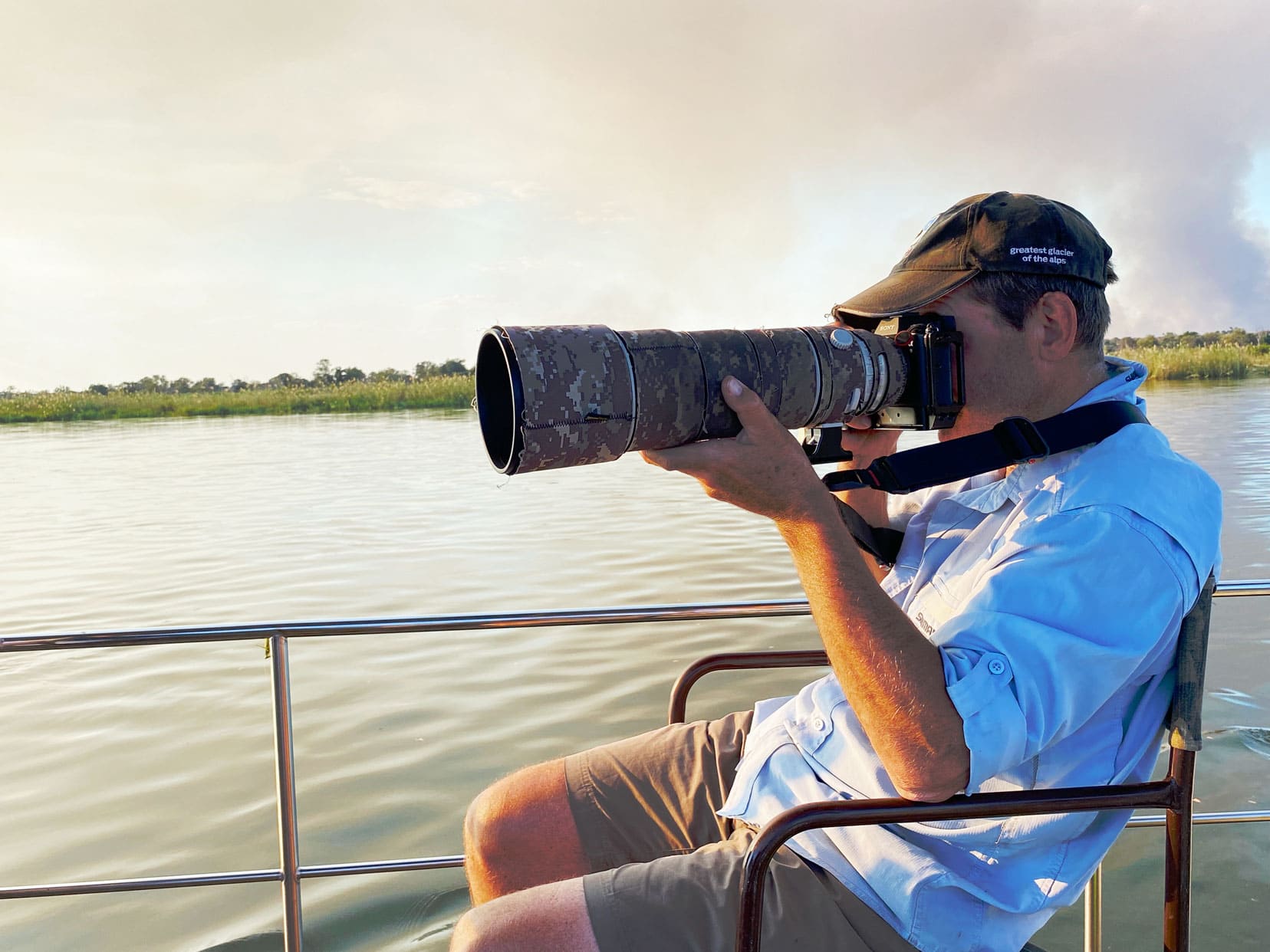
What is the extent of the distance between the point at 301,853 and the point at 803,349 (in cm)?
271

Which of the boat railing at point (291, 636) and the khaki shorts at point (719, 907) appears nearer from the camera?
the khaki shorts at point (719, 907)

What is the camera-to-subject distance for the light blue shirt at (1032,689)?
0.99m

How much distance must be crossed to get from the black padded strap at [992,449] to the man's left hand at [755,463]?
0.16m

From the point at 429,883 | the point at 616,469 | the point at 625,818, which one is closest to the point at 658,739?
the point at 625,818

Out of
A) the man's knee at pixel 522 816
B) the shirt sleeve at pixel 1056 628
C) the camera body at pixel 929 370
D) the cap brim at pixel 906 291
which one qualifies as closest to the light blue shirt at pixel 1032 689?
the shirt sleeve at pixel 1056 628

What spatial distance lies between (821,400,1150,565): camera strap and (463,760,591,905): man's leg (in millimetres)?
659

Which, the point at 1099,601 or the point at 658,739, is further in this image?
the point at 658,739

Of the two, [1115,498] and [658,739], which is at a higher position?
[1115,498]

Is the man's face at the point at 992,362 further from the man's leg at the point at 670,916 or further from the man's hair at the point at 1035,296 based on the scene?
the man's leg at the point at 670,916

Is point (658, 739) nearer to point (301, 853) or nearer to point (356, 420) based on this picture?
point (301, 853)

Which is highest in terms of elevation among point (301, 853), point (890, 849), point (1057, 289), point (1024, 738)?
point (1057, 289)


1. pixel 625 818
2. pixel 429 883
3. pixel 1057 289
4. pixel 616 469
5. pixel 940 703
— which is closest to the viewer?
pixel 940 703

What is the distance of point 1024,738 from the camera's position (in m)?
0.98

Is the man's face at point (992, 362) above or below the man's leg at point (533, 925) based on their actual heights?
above
